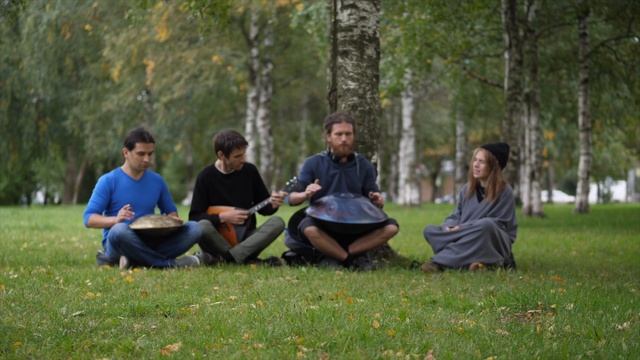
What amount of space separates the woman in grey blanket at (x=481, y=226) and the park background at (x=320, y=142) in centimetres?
50

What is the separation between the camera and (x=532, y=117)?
78.1 feet

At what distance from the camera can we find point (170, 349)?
5145 mm

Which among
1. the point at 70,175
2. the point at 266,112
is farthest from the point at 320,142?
the point at 266,112

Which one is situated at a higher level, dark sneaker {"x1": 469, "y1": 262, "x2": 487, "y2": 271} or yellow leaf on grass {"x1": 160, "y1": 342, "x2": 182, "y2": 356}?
dark sneaker {"x1": 469, "y1": 262, "x2": 487, "y2": 271}

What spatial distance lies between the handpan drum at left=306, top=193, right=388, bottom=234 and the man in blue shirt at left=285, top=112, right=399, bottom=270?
0.10 m

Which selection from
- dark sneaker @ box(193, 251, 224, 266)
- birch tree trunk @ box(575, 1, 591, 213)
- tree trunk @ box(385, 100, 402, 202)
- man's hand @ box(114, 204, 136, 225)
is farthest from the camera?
tree trunk @ box(385, 100, 402, 202)

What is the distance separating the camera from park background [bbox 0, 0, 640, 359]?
570cm

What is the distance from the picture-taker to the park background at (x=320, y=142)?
5.70 metres

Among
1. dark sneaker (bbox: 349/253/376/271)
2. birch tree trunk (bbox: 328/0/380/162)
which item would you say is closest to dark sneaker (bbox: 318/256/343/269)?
dark sneaker (bbox: 349/253/376/271)

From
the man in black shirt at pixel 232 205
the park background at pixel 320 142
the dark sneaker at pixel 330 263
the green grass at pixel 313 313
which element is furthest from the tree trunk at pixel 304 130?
the green grass at pixel 313 313

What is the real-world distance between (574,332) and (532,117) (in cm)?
1871

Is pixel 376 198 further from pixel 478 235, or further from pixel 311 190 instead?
pixel 478 235

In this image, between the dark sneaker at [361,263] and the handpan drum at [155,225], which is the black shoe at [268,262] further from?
the handpan drum at [155,225]

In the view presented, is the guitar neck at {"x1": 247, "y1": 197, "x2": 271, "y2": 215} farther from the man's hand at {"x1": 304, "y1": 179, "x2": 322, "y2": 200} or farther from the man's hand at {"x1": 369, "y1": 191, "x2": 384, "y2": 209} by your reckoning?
the man's hand at {"x1": 369, "y1": 191, "x2": 384, "y2": 209}
